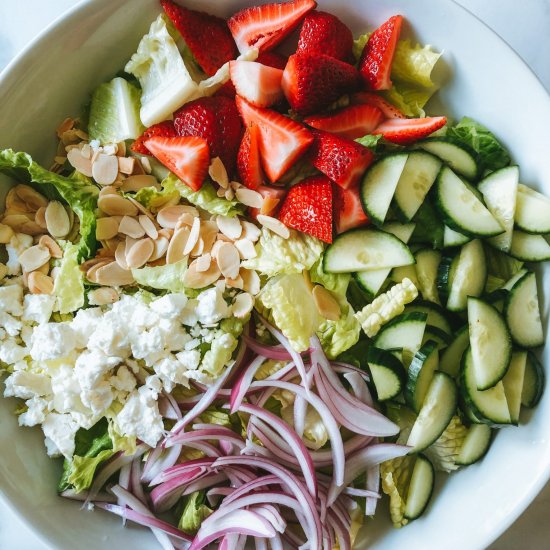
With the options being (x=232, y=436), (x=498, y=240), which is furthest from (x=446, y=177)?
(x=232, y=436)

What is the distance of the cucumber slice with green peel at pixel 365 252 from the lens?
1926 millimetres

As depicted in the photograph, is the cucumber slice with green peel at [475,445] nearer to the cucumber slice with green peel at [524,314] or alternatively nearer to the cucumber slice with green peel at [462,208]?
the cucumber slice with green peel at [524,314]

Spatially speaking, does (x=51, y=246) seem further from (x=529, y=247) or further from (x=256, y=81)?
(x=529, y=247)

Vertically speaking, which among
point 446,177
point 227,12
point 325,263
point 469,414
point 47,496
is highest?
point 227,12

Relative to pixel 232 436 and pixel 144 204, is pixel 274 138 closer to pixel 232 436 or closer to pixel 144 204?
pixel 144 204

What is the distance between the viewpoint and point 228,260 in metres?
1.99

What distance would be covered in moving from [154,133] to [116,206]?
27 cm

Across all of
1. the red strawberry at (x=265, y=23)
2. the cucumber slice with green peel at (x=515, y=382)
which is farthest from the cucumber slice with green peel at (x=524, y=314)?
the red strawberry at (x=265, y=23)

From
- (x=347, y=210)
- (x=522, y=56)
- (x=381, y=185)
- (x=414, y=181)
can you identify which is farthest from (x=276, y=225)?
(x=522, y=56)

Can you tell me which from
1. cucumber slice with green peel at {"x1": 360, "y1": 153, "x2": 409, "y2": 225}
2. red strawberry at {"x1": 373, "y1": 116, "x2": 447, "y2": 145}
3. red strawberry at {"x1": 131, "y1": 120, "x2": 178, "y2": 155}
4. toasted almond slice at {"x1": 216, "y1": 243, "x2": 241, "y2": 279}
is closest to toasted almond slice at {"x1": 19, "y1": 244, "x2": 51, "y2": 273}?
red strawberry at {"x1": 131, "y1": 120, "x2": 178, "y2": 155}

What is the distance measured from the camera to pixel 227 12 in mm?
2059

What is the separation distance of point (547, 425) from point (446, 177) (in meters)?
0.83

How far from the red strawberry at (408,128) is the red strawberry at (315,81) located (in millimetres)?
177

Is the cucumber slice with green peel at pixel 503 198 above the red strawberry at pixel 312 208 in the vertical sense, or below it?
above
